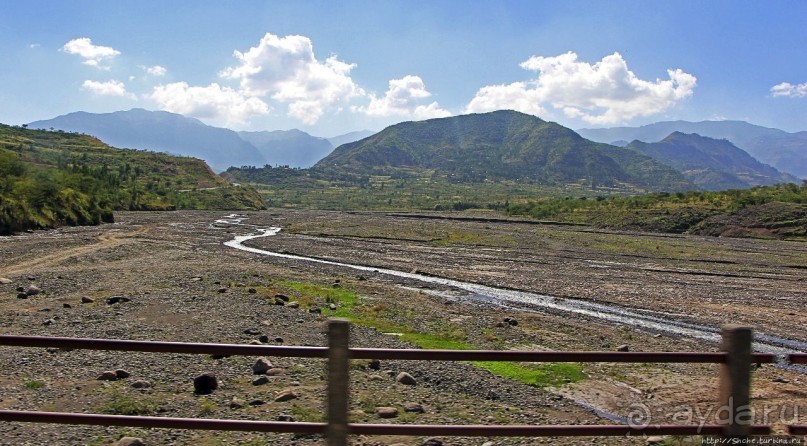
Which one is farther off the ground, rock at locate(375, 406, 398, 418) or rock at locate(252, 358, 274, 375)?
rock at locate(252, 358, 274, 375)

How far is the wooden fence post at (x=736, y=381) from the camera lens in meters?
5.90

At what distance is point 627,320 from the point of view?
2722cm

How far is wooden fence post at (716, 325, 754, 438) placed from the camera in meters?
5.90

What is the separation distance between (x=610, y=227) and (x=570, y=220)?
10.8 metres

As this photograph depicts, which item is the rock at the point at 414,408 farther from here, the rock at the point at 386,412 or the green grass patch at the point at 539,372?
the green grass patch at the point at 539,372

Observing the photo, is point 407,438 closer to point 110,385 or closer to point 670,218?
point 110,385

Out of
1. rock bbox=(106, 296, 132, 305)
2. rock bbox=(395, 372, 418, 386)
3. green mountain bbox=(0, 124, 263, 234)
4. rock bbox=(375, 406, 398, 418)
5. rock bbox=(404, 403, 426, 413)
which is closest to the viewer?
rock bbox=(375, 406, 398, 418)

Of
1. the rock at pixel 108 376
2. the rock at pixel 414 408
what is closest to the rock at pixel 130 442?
the rock at pixel 108 376

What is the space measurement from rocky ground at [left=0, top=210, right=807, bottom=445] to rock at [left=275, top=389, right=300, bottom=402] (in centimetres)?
10

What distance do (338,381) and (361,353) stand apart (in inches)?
14.8

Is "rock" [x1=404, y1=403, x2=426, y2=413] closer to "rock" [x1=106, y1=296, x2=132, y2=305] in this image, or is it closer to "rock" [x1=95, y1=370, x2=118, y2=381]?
"rock" [x1=95, y1=370, x2=118, y2=381]

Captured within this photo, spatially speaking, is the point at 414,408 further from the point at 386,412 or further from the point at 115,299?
the point at 115,299

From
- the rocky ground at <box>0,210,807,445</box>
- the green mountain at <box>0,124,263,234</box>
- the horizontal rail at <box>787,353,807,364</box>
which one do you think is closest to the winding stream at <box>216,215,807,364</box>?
the rocky ground at <box>0,210,807,445</box>

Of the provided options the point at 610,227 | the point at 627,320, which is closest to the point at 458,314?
the point at 627,320
